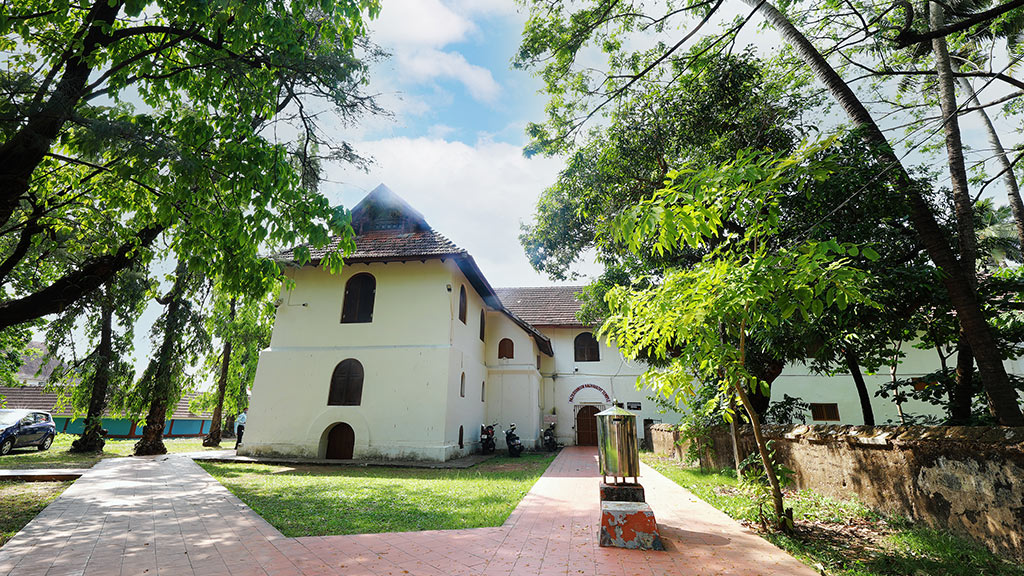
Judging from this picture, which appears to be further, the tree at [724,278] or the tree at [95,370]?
the tree at [95,370]

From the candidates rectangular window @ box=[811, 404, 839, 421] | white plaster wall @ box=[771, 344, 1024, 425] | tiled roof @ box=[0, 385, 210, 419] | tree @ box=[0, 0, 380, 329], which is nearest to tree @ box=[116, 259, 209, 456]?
tree @ box=[0, 0, 380, 329]

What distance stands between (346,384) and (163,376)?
567 cm

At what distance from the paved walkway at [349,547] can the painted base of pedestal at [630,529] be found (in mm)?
144

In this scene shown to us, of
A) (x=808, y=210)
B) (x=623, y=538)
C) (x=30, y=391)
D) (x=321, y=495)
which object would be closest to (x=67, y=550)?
(x=321, y=495)

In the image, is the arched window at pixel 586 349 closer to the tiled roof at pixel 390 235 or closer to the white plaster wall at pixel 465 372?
the white plaster wall at pixel 465 372

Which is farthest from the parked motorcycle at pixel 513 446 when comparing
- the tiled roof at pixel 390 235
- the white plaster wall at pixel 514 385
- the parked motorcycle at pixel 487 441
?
the tiled roof at pixel 390 235

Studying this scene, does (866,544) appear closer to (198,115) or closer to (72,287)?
(198,115)

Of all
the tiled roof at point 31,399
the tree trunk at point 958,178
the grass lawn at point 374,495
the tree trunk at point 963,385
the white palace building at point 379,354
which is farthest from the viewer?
the tiled roof at point 31,399

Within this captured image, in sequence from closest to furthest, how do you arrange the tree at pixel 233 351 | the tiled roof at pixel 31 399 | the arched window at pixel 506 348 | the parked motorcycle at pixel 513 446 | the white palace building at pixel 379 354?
1. the white palace building at pixel 379 354
2. the parked motorcycle at pixel 513 446
3. the tree at pixel 233 351
4. the arched window at pixel 506 348
5. the tiled roof at pixel 31 399

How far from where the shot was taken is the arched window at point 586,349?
855 inches

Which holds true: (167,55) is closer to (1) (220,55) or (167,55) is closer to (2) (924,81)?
(1) (220,55)

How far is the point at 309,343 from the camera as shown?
14305 millimetres

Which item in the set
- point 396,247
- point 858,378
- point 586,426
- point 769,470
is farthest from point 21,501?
point 586,426

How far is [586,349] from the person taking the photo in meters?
21.9
